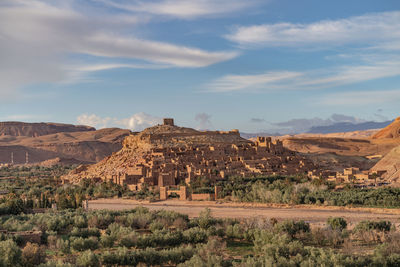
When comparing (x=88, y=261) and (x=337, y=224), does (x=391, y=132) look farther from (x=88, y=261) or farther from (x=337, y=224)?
(x=88, y=261)

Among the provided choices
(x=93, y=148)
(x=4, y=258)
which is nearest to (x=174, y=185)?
(x=4, y=258)

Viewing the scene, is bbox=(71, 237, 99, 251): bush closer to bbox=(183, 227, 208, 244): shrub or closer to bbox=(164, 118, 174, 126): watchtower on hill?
bbox=(183, 227, 208, 244): shrub

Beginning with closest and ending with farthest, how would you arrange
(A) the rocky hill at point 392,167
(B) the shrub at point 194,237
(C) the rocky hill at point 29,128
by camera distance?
(B) the shrub at point 194,237
(A) the rocky hill at point 392,167
(C) the rocky hill at point 29,128

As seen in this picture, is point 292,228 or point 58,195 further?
point 58,195

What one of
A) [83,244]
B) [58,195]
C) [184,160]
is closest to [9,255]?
[83,244]

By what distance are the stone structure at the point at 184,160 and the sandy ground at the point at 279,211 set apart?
14.2 feet

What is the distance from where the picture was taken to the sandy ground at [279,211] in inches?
913

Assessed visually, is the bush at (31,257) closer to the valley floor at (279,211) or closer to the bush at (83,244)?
the bush at (83,244)

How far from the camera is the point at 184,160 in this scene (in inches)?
1841

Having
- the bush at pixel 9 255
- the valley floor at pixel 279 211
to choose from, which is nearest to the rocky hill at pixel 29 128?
the valley floor at pixel 279 211

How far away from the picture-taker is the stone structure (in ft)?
134

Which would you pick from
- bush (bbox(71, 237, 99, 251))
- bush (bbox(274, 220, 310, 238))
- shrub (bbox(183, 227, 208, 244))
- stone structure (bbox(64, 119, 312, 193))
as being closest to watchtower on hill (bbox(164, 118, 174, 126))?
stone structure (bbox(64, 119, 312, 193))

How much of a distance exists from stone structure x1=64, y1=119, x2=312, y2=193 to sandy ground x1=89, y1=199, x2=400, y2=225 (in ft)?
14.2

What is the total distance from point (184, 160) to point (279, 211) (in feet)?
70.8
